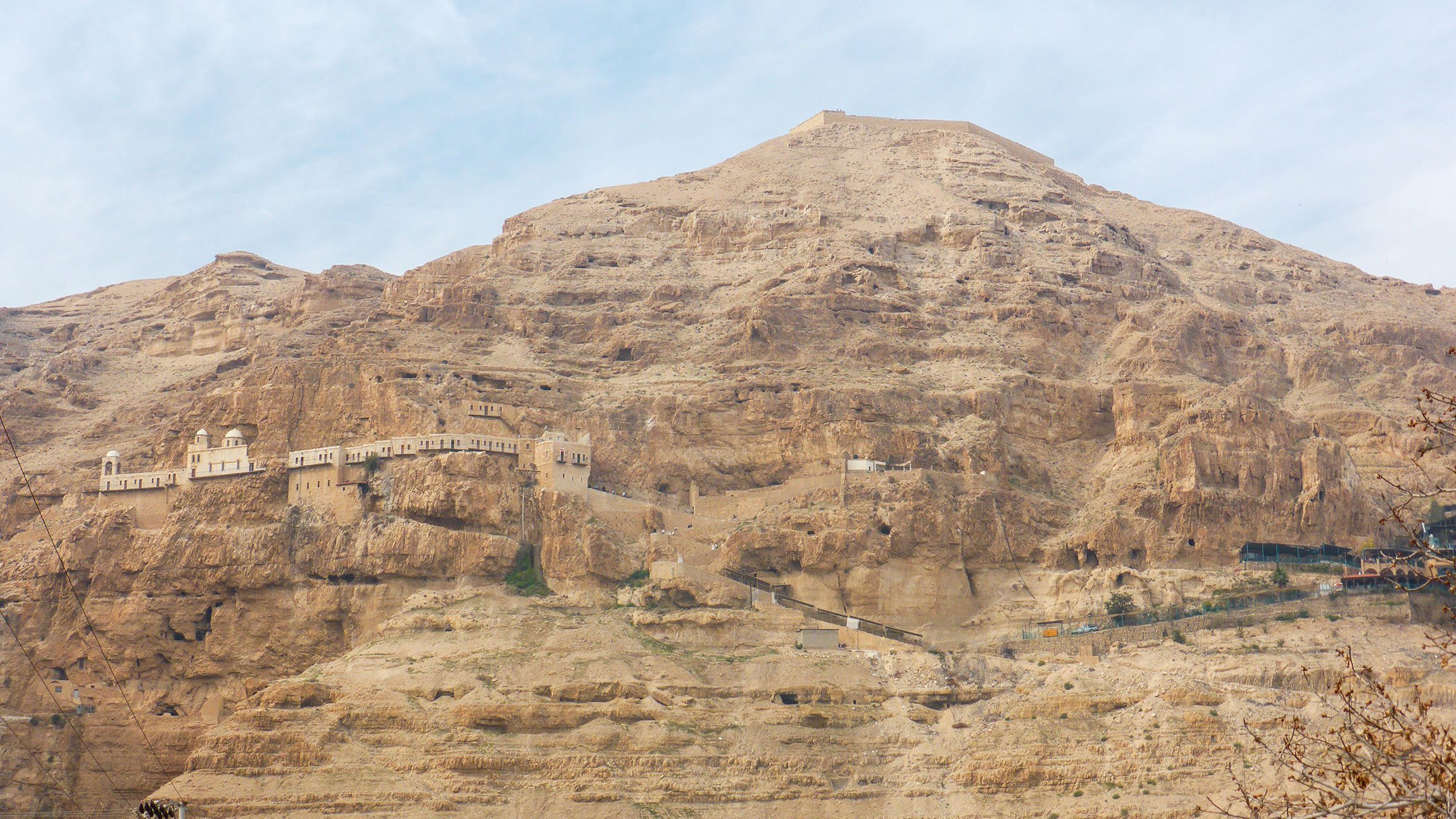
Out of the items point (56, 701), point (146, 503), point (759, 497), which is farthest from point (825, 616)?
point (56, 701)

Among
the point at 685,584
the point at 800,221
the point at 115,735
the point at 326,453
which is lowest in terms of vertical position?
the point at 115,735

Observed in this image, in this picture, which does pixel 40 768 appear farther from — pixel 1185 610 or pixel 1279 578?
pixel 1279 578

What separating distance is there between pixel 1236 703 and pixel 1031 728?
740 centimetres

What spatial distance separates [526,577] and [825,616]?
488 inches

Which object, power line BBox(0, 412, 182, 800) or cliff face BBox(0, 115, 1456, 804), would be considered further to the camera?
power line BBox(0, 412, 182, 800)

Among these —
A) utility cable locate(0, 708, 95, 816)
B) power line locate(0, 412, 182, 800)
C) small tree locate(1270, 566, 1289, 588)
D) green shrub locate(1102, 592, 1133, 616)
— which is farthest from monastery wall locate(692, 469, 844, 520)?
utility cable locate(0, 708, 95, 816)

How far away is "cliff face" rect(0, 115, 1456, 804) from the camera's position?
74375 mm

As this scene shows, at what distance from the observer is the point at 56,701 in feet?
253

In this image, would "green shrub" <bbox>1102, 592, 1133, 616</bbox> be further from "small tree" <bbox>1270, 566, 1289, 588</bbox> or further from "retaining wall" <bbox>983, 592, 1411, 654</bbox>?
"small tree" <bbox>1270, 566, 1289, 588</bbox>

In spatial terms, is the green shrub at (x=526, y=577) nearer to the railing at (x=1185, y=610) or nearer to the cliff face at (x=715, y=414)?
the cliff face at (x=715, y=414)

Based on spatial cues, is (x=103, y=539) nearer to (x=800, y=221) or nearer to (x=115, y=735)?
(x=115, y=735)

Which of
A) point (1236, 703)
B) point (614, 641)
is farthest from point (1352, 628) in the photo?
point (614, 641)

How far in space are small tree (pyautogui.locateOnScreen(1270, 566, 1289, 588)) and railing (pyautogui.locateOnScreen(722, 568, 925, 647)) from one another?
1470 centimetres

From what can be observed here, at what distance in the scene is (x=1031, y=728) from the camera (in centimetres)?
6309
